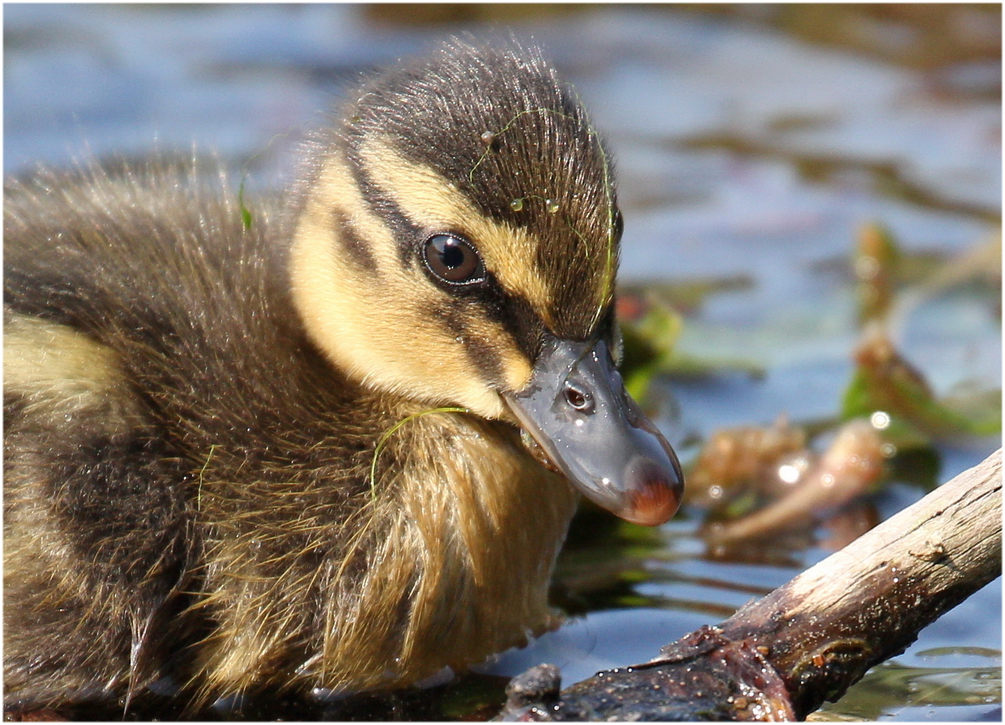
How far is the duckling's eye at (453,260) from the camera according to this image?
3061 millimetres

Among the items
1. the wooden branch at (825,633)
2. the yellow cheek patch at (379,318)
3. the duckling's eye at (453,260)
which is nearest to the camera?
the wooden branch at (825,633)

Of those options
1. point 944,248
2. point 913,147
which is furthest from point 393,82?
point 913,147

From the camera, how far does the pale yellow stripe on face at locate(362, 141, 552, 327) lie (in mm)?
2986

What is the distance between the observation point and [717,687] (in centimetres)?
261

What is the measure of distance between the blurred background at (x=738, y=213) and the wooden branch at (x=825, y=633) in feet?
1.41

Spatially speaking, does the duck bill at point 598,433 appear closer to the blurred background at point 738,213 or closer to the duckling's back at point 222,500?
the duckling's back at point 222,500

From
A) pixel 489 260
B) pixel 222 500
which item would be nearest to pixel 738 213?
pixel 489 260

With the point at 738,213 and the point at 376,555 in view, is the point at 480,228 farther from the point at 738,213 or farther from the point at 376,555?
the point at 738,213

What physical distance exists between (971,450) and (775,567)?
949 millimetres

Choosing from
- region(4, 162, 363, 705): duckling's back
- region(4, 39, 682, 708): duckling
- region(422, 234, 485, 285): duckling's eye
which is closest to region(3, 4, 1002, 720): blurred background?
region(4, 39, 682, 708): duckling

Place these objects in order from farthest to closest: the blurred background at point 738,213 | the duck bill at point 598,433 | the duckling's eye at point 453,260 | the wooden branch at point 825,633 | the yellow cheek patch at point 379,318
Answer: the blurred background at point 738,213
the yellow cheek patch at point 379,318
the duckling's eye at point 453,260
the duck bill at point 598,433
the wooden branch at point 825,633

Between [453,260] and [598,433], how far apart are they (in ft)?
1.55

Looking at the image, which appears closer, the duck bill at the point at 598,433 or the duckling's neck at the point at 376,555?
the duck bill at the point at 598,433

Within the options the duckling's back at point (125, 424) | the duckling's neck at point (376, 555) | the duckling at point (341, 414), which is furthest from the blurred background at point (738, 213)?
the duckling's back at point (125, 424)
